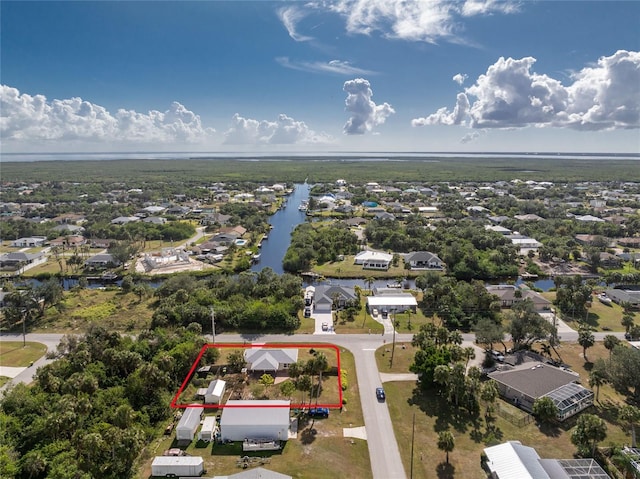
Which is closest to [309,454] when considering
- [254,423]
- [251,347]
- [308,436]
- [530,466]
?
[308,436]

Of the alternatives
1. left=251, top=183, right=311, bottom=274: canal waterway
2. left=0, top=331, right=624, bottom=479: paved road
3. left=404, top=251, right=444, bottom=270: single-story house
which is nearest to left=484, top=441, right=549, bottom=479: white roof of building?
left=0, top=331, right=624, bottom=479: paved road

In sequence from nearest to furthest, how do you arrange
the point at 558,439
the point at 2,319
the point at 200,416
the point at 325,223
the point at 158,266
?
the point at 558,439 → the point at 200,416 → the point at 2,319 → the point at 158,266 → the point at 325,223

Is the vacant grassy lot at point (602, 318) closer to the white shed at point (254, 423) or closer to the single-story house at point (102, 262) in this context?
the white shed at point (254, 423)

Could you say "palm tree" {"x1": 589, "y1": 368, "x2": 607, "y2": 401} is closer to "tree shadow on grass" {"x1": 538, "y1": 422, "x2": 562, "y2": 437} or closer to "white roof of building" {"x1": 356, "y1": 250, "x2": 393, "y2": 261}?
"tree shadow on grass" {"x1": 538, "y1": 422, "x2": 562, "y2": 437}

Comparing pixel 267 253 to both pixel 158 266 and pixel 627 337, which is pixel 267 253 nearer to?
pixel 158 266

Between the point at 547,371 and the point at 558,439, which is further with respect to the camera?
the point at 547,371

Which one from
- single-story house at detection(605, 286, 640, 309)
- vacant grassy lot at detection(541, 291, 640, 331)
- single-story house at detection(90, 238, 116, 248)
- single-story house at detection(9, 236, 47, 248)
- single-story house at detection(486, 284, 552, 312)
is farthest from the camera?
single-story house at detection(90, 238, 116, 248)

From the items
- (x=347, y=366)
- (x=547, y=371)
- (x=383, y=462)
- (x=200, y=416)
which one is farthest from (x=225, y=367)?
(x=547, y=371)
